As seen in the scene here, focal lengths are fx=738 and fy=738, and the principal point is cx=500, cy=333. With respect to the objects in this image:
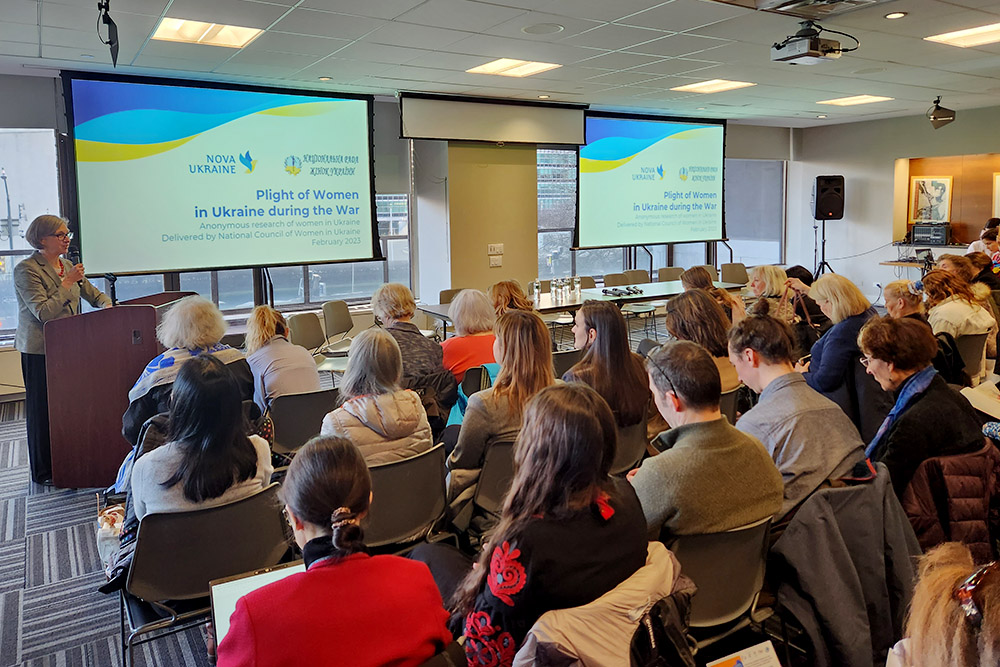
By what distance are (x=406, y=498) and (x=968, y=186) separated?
11.8m

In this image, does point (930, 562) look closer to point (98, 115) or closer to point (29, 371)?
point (29, 371)

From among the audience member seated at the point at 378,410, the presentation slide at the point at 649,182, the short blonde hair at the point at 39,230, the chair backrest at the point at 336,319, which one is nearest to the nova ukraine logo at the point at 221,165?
the chair backrest at the point at 336,319

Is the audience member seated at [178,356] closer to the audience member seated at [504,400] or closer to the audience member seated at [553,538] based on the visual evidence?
the audience member seated at [504,400]

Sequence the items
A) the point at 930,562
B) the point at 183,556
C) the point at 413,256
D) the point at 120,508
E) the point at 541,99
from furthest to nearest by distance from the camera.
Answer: the point at 413,256 < the point at 541,99 < the point at 120,508 < the point at 183,556 < the point at 930,562

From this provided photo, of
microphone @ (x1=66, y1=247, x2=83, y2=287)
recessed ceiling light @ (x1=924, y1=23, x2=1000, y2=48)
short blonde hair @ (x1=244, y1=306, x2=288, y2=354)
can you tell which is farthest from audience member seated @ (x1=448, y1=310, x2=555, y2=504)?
microphone @ (x1=66, y1=247, x2=83, y2=287)

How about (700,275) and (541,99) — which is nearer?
(700,275)

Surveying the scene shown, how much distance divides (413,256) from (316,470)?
25.4ft

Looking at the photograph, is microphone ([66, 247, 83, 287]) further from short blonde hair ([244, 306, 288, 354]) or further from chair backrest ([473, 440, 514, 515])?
chair backrest ([473, 440, 514, 515])

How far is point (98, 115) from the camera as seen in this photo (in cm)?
635

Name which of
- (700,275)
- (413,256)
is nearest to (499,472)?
(700,275)

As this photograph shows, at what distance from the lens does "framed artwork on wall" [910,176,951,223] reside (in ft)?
37.8

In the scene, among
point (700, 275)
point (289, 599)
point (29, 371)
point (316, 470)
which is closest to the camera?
point (289, 599)

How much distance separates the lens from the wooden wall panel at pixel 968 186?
36.3 ft

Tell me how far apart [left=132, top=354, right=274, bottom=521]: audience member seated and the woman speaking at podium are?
105 inches
